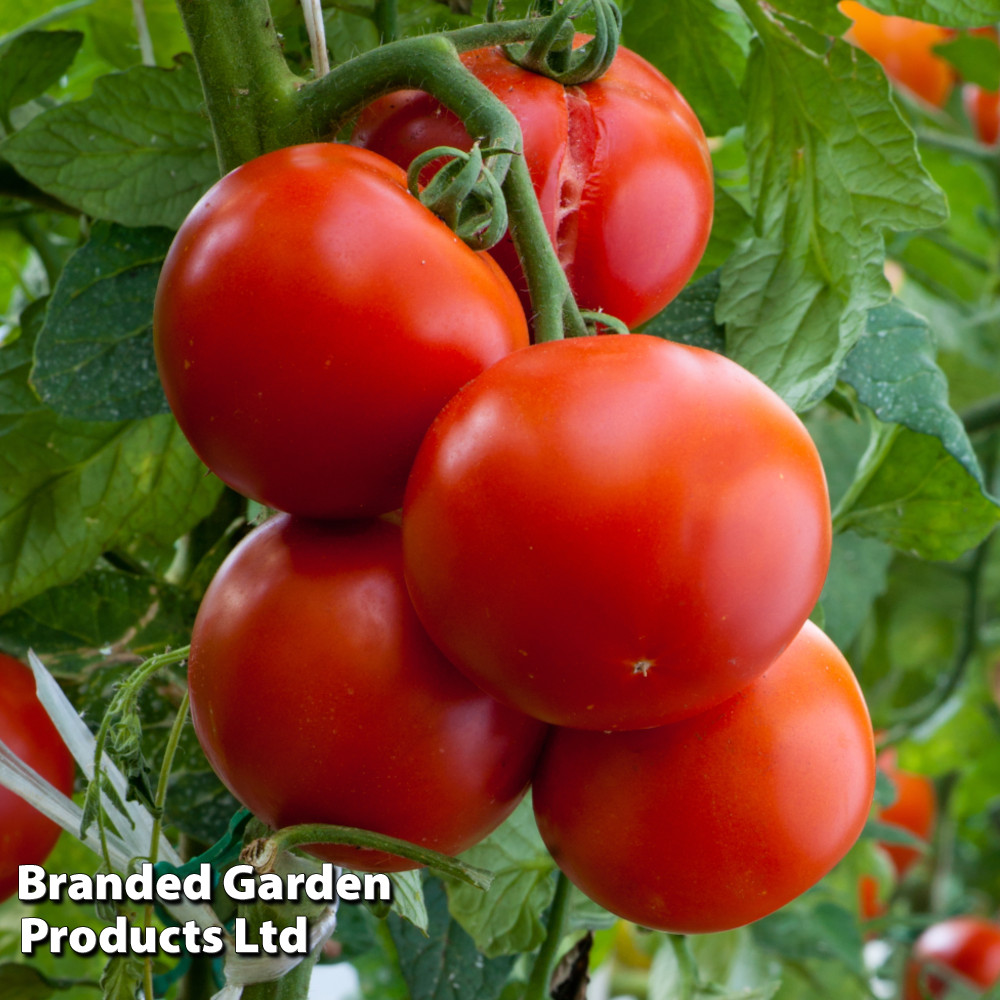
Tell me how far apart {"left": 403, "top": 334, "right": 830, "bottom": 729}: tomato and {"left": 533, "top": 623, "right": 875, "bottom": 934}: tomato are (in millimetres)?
47

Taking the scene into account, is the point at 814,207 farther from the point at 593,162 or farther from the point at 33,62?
the point at 33,62

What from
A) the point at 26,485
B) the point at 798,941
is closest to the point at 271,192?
the point at 26,485

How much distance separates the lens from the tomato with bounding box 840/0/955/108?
3.94 ft

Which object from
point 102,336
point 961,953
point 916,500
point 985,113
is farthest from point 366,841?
point 961,953

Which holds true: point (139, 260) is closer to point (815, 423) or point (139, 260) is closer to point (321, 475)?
point (321, 475)

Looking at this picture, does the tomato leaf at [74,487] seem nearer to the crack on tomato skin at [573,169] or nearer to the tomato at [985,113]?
the crack on tomato skin at [573,169]

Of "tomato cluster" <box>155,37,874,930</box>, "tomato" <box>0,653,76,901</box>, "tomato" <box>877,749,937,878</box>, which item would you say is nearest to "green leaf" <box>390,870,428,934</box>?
"tomato cluster" <box>155,37,874,930</box>

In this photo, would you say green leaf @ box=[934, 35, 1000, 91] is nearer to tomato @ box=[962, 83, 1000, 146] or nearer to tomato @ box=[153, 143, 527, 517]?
tomato @ box=[962, 83, 1000, 146]

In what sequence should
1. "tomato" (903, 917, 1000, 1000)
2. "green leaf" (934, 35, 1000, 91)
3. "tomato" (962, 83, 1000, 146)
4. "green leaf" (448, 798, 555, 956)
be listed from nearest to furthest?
"green leaf" (448, 798, 555, 956), "green leaf" (934, 35, 1000, 91), "tomato" (962, 83, 1000, 146), "tomato" (903, 917, 1000, 1000)

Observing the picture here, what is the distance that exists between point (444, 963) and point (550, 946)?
7cm

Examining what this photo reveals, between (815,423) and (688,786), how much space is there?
1.58ft

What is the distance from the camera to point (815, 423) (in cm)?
78

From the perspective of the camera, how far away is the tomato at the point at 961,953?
55.9 inches

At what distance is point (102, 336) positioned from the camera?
19.5 inches
